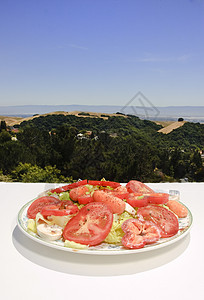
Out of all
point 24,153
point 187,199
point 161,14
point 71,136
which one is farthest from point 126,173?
point 187,199

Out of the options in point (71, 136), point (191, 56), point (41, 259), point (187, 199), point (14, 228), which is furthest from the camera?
point (191, 56)

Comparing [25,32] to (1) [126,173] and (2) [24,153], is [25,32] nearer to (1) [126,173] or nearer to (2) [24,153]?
(2) [24,153]

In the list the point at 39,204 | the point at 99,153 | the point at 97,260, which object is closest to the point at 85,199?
the point at 39,204

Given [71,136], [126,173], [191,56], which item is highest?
[191,56]

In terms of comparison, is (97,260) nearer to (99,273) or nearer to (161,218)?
(99,273)

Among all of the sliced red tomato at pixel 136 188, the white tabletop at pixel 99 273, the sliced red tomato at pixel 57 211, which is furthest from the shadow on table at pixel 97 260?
the sliced red tomato at pixel 136 188

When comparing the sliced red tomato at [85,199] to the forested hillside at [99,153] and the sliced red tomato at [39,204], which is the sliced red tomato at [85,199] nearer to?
the sliced red tomato at [39,204]
